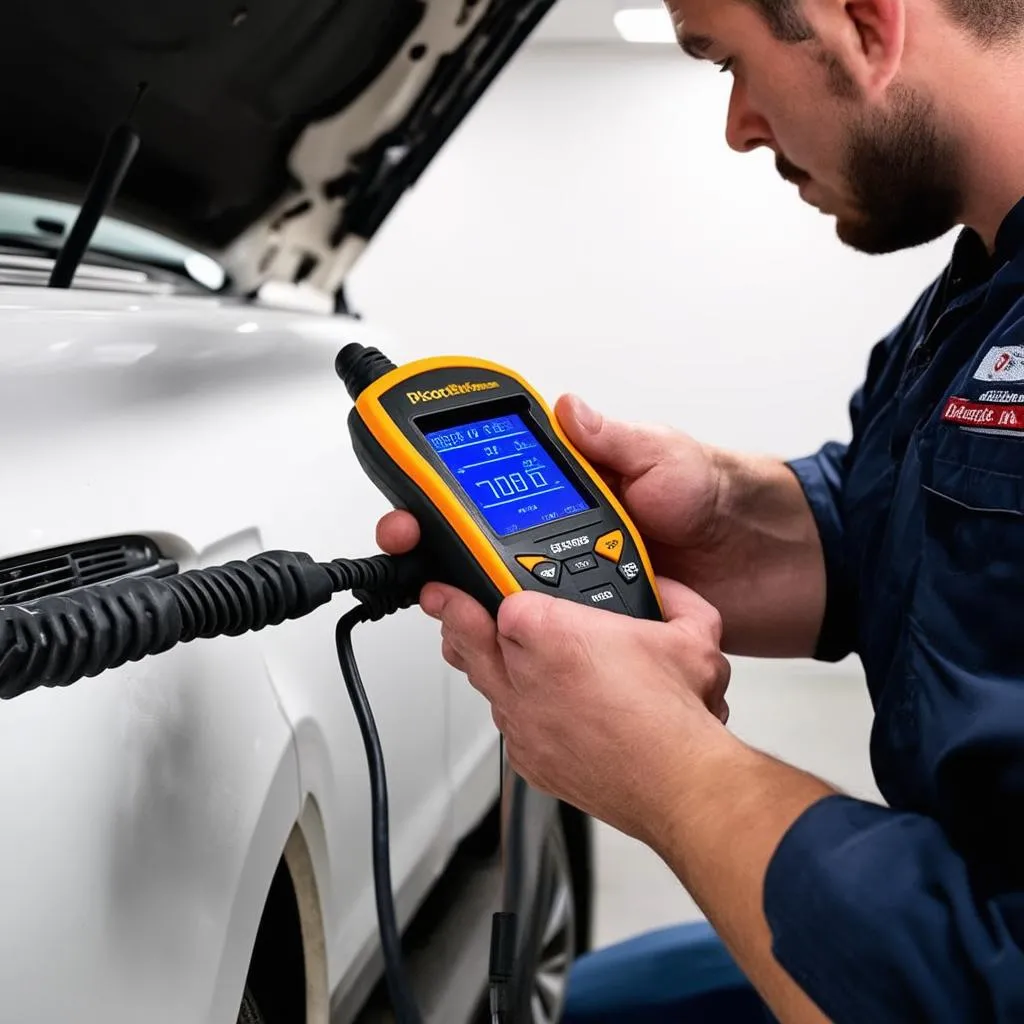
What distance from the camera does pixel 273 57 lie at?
1.02 meters

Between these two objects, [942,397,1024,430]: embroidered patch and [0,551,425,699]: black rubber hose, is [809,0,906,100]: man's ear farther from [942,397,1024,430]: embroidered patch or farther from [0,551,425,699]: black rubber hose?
[0,551,425,699]: black rubber hose

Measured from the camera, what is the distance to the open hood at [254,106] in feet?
2.95

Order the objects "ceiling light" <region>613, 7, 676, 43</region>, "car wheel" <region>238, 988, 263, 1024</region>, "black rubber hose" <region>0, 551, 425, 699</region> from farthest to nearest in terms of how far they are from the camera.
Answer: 1. "ceiling light" <region>613, 7, 676, 43</region>
2. "car wheel" <region>238, 988, 263, 1024</region>
3. "black rubber hose" <region>0, 551, 425, 699</region>

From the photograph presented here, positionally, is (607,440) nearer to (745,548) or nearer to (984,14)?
(745,548)

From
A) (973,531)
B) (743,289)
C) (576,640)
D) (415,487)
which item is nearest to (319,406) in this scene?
(415,487)

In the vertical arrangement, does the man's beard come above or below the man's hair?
below

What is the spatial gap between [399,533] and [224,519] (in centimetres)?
10

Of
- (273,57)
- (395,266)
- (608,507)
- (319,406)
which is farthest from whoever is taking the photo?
(395,266)

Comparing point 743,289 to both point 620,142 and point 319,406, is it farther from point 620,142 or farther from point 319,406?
point 319,406

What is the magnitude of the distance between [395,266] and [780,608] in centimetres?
280

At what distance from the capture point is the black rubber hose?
1.27 feet

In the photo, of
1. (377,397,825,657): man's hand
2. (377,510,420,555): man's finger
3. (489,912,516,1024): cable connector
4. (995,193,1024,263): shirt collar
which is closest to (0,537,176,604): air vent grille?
(377,510,420,555): man's finger

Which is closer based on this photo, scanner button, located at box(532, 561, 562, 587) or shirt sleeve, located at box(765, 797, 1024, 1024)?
shirt sleeve, located at box(765, 797, 1024, 1024)

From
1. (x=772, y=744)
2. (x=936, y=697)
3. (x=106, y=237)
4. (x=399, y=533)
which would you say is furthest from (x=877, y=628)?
(x=772, y=744)
